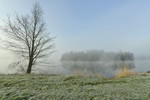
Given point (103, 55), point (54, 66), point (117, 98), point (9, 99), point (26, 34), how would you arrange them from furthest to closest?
point (103, 55), point (54, 66), point (26, 34), point (117, 98), point (9, 99)

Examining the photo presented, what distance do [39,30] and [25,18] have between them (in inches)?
64.3

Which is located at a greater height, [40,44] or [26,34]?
[26,34]

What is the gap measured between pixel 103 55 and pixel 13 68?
105 ft

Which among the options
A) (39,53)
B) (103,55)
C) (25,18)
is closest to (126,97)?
(39,53)

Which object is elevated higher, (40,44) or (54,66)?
(40,44)

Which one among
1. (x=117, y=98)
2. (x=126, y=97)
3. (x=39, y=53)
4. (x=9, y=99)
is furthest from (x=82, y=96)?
(x=39, y=53)

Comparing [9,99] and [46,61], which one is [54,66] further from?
[9,99]

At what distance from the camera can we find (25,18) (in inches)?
374

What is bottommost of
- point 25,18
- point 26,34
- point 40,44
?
point 40,44

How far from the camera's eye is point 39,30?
984 centimetres

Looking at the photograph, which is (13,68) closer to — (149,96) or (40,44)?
(40,44)

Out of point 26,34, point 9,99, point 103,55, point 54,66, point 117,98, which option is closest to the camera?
point 9,99

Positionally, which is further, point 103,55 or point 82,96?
point 103,55

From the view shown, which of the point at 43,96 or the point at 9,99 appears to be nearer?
the point at 9,99
